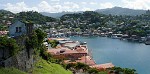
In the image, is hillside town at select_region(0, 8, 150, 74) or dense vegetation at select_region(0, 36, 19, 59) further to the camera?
hillside town at select_region(0, 8, 150, 74)

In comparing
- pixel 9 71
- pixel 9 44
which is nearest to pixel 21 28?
pixel 9 44

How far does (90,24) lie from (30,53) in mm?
82668

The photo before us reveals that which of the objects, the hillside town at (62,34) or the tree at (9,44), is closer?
the tree at (9,44)

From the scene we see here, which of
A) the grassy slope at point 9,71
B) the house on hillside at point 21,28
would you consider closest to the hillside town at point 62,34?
the house on hillside at point 21,28

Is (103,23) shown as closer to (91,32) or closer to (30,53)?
(91,32)

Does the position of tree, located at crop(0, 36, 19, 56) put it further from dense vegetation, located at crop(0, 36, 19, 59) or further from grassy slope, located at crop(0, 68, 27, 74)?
grassy slope, located at crop(0, 68, 27, 74)

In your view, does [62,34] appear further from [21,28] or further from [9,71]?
[9,71]

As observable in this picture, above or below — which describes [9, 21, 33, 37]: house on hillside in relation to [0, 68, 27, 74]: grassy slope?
above

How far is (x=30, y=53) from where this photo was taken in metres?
15.2

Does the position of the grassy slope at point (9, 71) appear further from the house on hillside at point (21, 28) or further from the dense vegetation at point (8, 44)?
the house on hillside at point (21, 28)

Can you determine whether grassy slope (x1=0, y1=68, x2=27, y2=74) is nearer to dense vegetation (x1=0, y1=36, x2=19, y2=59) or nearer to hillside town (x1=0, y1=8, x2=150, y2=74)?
hillside town (x1=0, y1=8, x2=150, y2=74)

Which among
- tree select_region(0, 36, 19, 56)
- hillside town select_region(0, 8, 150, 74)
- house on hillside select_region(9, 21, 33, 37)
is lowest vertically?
hillside town select_region(0, 8, 150, 74)

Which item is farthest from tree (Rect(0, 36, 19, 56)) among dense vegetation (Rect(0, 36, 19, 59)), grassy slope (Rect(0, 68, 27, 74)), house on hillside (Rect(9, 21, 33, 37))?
house on hillside (Rect(9, 21, 33, 37))

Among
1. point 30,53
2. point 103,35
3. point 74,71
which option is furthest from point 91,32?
point 30,53
